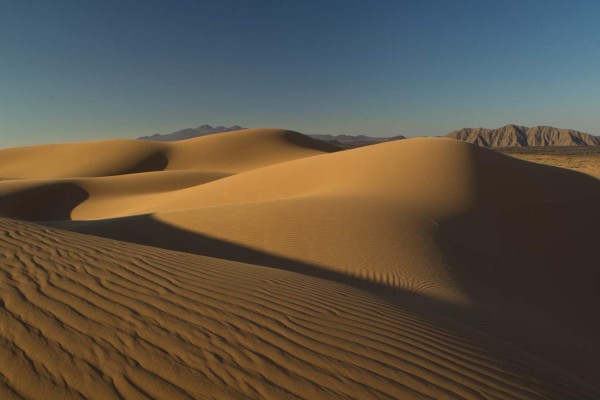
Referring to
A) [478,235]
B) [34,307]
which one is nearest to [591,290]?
[478,235]

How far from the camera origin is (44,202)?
19922mm

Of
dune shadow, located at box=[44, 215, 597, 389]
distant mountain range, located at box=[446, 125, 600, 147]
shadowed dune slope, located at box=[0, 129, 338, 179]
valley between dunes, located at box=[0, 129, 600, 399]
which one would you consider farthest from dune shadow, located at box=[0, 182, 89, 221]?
distant mountain range, located at box=[446, 125, 600, 147]

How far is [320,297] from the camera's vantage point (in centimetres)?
396

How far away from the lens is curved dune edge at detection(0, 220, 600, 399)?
2008 mm

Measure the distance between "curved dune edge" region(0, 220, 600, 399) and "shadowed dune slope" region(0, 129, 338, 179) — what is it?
38.6m

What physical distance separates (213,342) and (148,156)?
48.6m

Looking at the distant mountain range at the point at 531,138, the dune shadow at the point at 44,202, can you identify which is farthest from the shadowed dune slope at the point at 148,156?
the distant mountain range at the point at 531,138

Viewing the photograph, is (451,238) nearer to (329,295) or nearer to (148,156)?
(329,295)

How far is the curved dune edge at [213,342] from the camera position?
201 centimetres

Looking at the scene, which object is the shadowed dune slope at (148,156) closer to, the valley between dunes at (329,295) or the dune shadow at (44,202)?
the dune shadow at (44,202)

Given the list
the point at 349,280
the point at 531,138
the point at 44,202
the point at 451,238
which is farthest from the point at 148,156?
the point at 531,138

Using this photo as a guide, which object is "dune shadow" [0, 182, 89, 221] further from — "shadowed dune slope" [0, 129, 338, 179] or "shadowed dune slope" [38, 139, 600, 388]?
"shadowed dune slope" [0, 129, 338, 179]

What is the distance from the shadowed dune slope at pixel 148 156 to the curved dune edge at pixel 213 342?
38.6 m

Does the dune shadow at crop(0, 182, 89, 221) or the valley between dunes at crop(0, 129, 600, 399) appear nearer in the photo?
the valley between dunes at crop(0, 129, 600, 399)
